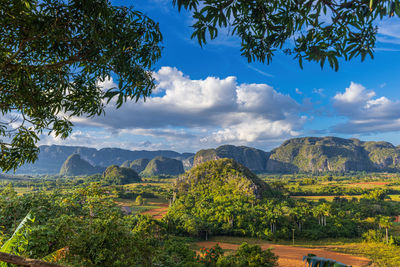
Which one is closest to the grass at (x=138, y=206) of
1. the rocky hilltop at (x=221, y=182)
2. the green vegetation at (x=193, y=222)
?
the green vegetation at (x=193, y=222)

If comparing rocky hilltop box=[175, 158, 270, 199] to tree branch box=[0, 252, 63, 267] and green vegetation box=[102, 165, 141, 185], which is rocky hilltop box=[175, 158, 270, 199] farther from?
green vegetation box=[102, 165, 141, 185]

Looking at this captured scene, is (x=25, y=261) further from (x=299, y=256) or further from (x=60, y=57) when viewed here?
(x=299, y=256)

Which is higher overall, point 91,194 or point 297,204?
point 91,194

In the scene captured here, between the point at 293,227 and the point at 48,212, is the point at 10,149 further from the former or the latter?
the point at 293,227

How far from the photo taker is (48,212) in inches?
275

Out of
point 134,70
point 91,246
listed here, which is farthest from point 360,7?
point 91,246

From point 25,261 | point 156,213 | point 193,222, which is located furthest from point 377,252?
point 156,213

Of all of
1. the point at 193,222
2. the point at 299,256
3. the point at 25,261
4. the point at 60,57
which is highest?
the point at 60,57

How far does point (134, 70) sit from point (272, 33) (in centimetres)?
224

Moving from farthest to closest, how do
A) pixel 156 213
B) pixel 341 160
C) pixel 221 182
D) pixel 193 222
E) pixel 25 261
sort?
pixel 341 160, pixel 221 182, pixel 156 213, pixel 193 222, pixel 25 261

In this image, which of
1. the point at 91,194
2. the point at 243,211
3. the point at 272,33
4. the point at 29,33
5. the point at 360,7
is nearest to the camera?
the point at 360,7

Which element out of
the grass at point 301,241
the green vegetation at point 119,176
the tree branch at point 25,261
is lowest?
the green vegetation at point 119,176

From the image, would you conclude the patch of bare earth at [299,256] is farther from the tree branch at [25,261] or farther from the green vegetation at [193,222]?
the tree branch at [25,261]

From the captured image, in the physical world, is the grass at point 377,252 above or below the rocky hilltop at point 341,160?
below
